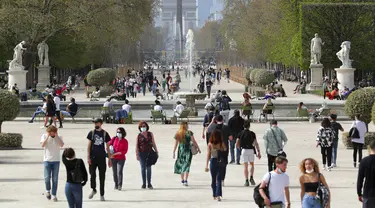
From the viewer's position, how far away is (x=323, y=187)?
1234cm

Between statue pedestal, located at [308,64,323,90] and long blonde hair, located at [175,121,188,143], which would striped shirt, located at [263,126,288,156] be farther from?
statue pedestal, located at [308,64,323,90]

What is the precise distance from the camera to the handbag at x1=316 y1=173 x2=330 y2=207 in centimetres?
1230

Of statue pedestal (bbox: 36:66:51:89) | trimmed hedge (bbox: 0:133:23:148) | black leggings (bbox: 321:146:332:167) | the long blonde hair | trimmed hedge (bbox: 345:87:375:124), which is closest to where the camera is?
the long blonde hair

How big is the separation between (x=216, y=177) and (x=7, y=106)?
12.1 meters

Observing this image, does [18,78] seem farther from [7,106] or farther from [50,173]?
[50,173]

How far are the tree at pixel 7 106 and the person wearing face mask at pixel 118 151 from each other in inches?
386

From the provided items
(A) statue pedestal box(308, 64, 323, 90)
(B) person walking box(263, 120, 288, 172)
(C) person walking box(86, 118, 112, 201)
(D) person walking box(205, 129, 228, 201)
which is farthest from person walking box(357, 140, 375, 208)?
(A) statue pedestal box(308, 64, 323, 90)

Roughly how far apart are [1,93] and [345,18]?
41.4m

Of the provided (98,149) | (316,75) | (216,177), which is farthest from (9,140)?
(316,75)

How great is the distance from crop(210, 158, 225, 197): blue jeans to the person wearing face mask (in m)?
1.74

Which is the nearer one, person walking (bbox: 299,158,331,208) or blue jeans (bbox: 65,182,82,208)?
person walking (bbox: 299,158,331,208)

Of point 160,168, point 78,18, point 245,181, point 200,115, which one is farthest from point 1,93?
point 78,18

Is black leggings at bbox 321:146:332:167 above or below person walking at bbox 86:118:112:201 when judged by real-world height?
below

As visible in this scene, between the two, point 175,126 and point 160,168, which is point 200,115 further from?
point 160,168
